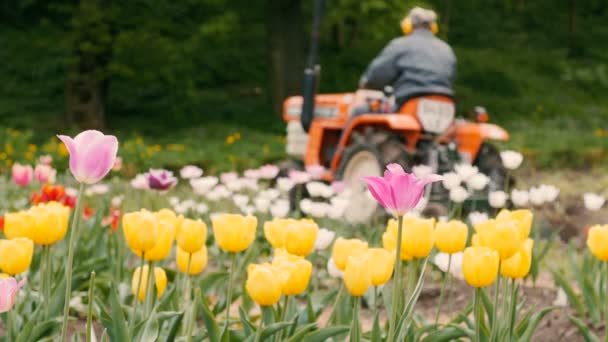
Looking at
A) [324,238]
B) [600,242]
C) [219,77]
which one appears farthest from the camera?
[219,77]

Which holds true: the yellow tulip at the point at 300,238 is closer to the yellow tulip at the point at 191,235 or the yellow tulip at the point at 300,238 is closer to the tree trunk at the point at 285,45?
the yellow tulip at the point at 191,235

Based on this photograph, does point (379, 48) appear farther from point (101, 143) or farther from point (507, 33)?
point (101, 143)

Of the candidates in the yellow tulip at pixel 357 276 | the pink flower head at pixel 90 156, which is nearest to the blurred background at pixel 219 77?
the yellow tulip at pixel 357 276

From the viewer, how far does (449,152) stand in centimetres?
592

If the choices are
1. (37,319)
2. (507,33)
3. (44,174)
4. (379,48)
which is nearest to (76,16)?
(379,48)

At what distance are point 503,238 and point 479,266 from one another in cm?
7

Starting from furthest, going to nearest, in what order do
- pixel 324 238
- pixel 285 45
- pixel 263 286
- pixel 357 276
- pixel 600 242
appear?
pixel 285 45 < pixel 324 238 < pixel 600 242 < pixel 357 276 < pixel 263 286

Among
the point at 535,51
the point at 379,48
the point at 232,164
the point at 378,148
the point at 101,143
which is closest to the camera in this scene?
the point at 101,143

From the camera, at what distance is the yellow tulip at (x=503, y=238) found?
173cm

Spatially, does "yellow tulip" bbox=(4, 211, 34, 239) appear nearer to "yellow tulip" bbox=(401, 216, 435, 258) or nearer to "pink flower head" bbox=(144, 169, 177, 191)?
"yellow tulip" bbox=(401, 216, 435, 258)

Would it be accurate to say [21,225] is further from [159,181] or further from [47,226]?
[159,181]

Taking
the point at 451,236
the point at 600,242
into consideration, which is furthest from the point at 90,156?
the point at 600,242

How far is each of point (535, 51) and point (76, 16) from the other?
12.2 metres

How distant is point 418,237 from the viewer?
73.6 inches
